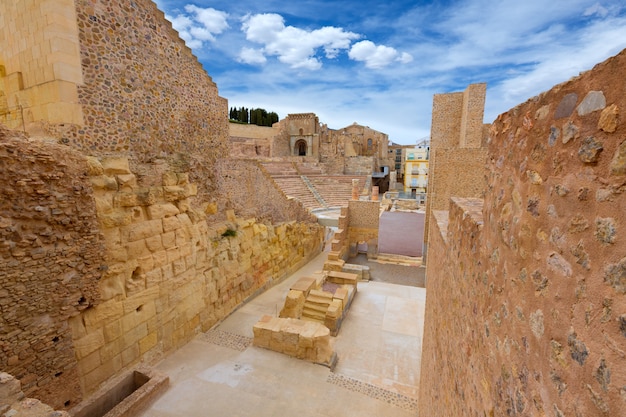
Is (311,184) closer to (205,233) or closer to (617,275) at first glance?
(205,233)

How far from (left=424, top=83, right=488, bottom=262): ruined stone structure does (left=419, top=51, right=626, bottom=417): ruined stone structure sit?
732 cm

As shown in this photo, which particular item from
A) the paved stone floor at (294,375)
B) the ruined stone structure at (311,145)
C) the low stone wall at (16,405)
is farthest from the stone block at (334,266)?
the ruined stone structure at (311,145)

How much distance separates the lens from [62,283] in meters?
4.32

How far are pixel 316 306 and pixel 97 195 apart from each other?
593 cm

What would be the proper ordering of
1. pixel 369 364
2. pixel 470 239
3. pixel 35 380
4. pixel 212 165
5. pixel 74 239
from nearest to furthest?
1. pixel 470 239
2. pixel 35 380
3. pixel 74 239
4. pixel 369 364
5. pixel 212 165

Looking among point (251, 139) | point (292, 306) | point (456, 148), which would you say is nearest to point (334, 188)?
point (456, 148)

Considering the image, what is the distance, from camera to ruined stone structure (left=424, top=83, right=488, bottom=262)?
983cm

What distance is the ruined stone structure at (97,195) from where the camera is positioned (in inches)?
158

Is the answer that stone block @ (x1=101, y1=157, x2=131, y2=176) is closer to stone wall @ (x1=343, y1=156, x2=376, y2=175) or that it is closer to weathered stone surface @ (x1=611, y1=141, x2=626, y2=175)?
weathered stone surface @ (x1=611, y1=141, x2=626, y2=175)

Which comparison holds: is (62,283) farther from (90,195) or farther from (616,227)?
(616,227)

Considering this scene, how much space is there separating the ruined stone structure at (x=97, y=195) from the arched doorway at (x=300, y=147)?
28777 mm

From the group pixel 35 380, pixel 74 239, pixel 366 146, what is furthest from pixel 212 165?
pixel 366 146

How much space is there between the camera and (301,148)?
3641 centimetres

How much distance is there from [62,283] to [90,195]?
138 centimetres
